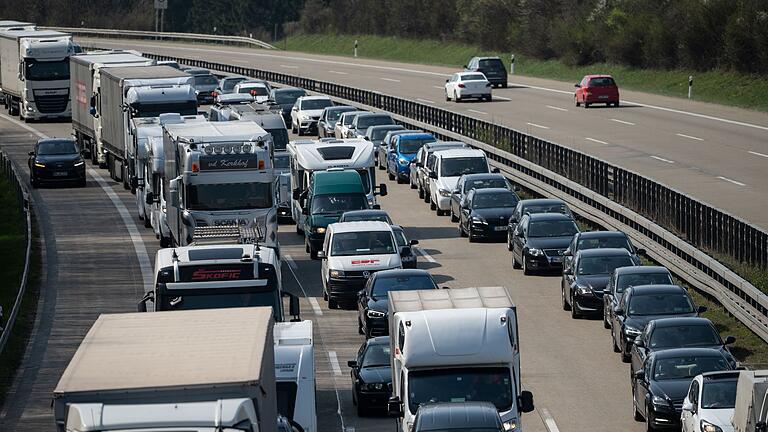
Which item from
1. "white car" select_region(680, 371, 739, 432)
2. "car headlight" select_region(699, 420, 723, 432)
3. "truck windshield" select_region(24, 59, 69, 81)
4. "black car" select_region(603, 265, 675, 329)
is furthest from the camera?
"truck windshield" select_region(24, 59, 69, 81)

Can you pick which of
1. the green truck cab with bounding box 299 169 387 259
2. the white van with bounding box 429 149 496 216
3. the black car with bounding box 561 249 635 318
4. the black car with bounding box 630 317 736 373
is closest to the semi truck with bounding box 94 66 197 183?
the white van with bounding box 429 149 496 216

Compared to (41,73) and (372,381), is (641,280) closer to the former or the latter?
(372,381)

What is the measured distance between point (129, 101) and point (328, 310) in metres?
16.9

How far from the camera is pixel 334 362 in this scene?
2888cm

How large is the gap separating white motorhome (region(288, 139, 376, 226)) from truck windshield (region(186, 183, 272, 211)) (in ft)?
26.3

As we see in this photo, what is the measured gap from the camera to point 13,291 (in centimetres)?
3691

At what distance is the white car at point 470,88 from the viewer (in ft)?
238

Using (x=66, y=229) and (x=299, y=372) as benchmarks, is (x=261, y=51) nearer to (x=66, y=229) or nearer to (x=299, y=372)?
(x=66, y=229)

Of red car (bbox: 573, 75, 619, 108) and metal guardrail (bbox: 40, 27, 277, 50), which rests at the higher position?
red car (bbox: 573, 75, 619, 108)

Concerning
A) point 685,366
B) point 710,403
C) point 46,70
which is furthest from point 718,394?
point 46,70

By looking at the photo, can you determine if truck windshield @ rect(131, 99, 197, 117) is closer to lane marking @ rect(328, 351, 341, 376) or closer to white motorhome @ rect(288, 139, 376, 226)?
white motorhome @ rect(288, 139, 376, 226)

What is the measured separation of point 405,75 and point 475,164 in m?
43.8

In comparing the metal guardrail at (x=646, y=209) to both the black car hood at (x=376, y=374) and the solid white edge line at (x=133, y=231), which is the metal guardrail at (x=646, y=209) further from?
the solid white edge line at (x=133, y=231)

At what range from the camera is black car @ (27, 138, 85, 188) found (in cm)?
5431
